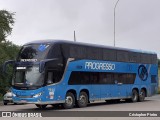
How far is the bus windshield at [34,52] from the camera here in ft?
81.1

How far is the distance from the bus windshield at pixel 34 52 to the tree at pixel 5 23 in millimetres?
21568

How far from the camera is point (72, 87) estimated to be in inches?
1043

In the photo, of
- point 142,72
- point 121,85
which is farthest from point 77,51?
point 142,72

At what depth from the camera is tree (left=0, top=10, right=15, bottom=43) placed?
156 feet

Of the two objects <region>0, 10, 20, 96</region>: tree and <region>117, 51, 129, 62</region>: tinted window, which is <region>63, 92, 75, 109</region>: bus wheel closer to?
<region>117, 51, 129, 62</region>: tinted window

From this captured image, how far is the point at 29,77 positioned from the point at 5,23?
25414 millimetres

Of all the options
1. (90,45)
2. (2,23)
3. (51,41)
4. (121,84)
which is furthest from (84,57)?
(2,23)

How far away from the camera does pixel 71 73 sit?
86.1 feet

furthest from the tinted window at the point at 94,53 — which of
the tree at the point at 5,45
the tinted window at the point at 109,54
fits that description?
the tree at the point at 5,45

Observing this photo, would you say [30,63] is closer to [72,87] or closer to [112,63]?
[72,87]

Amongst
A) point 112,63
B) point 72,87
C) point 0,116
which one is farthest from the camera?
point 112,63

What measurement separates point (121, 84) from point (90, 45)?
16.4ft

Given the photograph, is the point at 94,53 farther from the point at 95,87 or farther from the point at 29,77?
the point at 29,77

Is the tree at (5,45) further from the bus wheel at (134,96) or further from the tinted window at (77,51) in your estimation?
the tinted window at (77,51)
